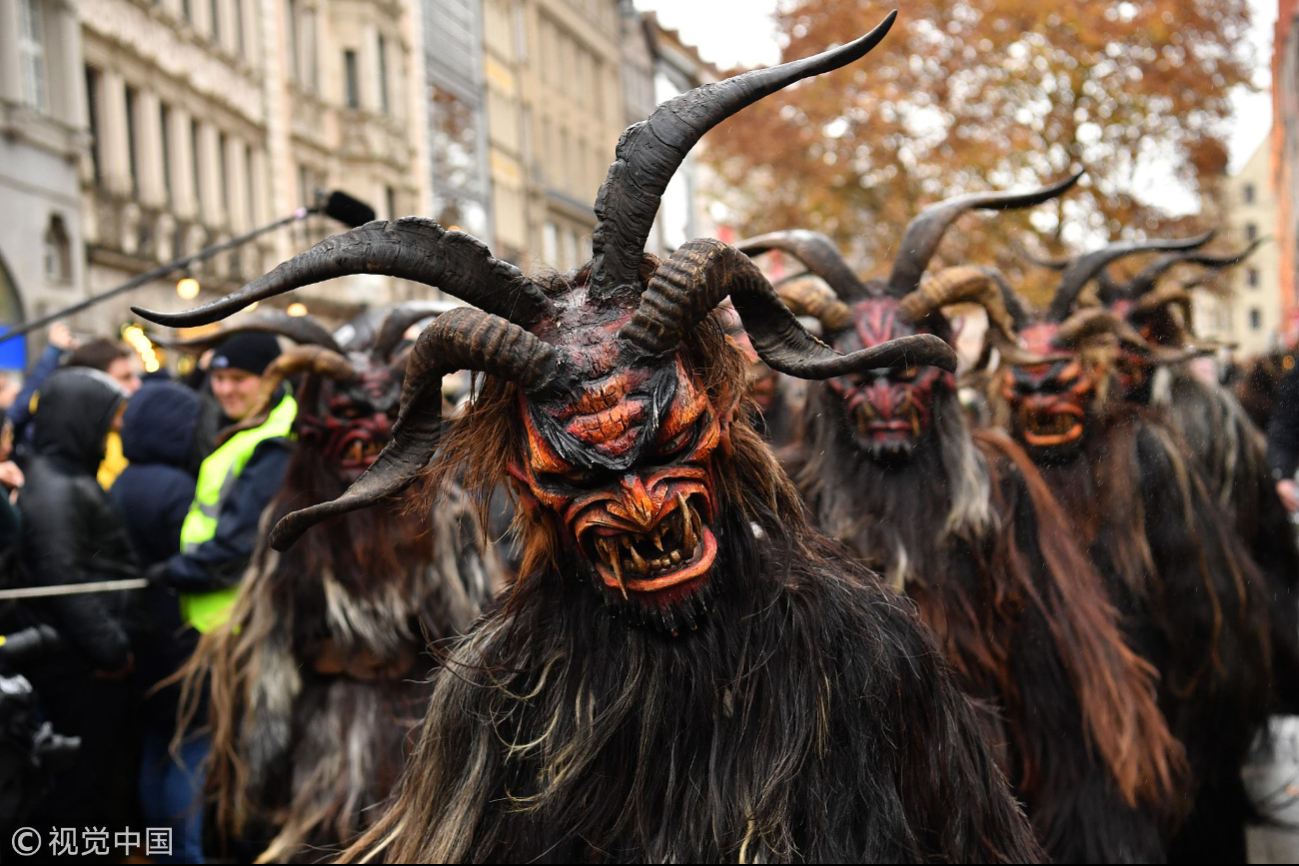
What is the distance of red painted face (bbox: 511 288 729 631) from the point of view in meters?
3.41

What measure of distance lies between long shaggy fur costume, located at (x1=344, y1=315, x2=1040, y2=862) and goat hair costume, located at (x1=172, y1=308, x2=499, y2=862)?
2.14 m

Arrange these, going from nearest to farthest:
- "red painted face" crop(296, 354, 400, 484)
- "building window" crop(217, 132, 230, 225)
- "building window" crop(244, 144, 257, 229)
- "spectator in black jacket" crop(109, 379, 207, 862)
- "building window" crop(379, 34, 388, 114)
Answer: "red painted face" crop(296, 354, 400, 484) < "spectator in black jacket" crop(109, 379, 207, 862) < "building window" crop(217, 132, 230, 225) < "building window" crop(244, 144, 257, 229) < "building window" crop(379, 34, 388, 114)

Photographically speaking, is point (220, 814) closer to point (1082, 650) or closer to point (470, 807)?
point (470, 807)

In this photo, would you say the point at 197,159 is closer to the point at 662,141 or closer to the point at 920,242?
the point at 920,242

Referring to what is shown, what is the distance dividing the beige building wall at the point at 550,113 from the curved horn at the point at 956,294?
38.9m

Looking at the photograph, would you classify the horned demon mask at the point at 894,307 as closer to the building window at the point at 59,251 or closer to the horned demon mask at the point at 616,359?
Result: the horned demon mask at the point at 616,359

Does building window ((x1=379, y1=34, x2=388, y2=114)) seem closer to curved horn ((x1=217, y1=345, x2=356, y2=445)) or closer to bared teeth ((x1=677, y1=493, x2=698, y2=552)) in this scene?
curved horn ((x1=217, y1=345, x2=356, y2=445))

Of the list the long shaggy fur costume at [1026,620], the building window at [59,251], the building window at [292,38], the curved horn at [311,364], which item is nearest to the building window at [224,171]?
the building window at [292,38]

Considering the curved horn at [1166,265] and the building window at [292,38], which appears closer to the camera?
the curved horn at [1166,265]

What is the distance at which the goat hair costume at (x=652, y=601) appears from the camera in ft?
11.4

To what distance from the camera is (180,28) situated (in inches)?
1094

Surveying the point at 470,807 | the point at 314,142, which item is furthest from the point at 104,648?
the point at 314,142

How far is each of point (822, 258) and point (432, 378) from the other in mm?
2830

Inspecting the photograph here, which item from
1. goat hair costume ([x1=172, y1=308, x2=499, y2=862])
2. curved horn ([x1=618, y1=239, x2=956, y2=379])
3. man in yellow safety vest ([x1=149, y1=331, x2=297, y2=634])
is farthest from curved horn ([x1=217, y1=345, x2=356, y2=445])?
curved horn ([x1=618, y1=239, x2=956, y2=379])
